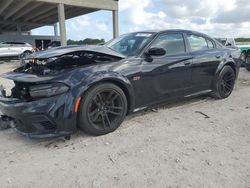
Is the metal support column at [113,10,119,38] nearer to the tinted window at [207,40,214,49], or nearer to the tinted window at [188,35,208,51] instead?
the tinted window at [207,40,214,49]

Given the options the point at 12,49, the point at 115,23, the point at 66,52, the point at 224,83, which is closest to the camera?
the point at 66,52

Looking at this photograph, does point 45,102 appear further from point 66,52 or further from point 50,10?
point 50,10

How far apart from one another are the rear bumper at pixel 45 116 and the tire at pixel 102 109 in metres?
0.19

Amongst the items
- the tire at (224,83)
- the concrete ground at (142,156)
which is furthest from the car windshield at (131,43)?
the tire at (224,83)

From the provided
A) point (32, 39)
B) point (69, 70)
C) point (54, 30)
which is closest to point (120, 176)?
point (69, 70)

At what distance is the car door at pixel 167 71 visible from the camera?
13.9ft

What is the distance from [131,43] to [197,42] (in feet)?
4.78

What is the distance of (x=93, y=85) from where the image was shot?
3.61m

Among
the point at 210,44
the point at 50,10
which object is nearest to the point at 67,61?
the point at 210,44

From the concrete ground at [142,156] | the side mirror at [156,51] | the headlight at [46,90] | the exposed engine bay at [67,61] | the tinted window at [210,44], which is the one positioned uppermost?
the tinted window at [210,44]

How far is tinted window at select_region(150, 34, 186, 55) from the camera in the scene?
4.52 m

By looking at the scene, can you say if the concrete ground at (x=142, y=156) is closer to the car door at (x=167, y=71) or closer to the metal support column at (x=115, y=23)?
the car door at (x=167, y=71)

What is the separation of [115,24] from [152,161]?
64.8 feet

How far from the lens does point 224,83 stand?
18.9 feet
